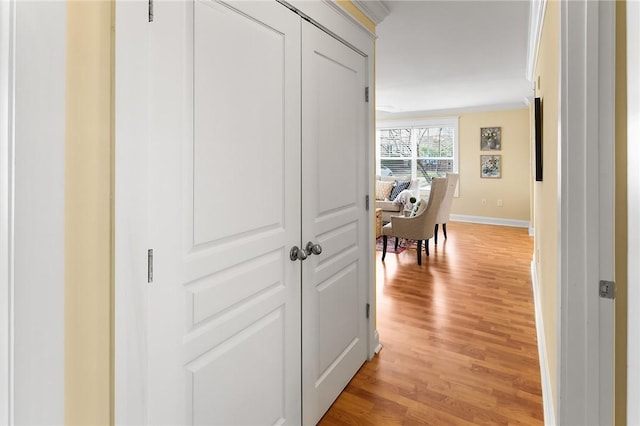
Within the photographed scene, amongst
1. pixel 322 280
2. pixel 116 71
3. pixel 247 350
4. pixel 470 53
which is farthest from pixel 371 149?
pixel 470 53

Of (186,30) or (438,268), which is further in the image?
(438,268)

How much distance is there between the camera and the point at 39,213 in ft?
2.43

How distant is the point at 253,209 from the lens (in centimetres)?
136

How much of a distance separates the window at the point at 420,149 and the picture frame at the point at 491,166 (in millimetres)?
532

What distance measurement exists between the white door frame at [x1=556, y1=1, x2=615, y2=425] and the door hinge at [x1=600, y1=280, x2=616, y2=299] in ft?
0.04

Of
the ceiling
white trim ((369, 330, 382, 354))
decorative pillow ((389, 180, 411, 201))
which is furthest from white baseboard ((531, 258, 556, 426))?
decorative pillow ((389, 180, 411, 201))

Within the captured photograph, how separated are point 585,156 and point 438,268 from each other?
11.5 ft

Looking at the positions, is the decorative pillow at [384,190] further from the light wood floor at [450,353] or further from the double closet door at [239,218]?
the double closet door at [239,218]

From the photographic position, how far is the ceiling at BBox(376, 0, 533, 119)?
277 centimetres

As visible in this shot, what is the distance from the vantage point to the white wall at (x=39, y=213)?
27.9 inches

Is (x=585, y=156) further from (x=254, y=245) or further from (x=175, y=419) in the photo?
(x=175, y=419)

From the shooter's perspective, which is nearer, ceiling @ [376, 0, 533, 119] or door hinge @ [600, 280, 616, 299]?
door hinge @ [600, 280, 616, 299]

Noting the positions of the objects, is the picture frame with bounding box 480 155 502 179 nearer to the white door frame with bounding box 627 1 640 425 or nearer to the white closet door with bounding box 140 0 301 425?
the white closet door with bounding box 140 0 301 425

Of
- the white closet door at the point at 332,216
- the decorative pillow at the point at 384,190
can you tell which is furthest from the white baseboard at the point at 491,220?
the white closet door at the point at 332,216
